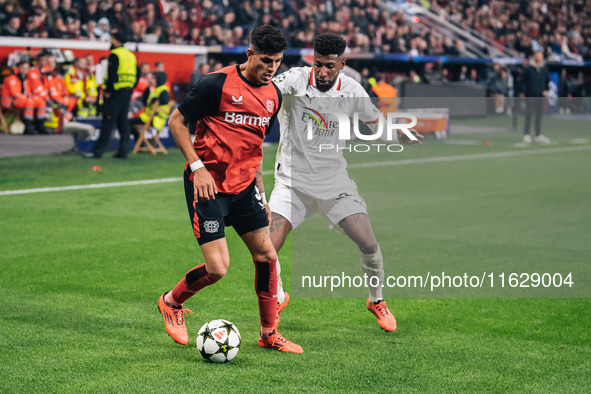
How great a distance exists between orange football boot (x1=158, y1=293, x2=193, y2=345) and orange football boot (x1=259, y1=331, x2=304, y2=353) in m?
0.52

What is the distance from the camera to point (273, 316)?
547 cm

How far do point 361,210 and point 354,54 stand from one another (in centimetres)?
2188

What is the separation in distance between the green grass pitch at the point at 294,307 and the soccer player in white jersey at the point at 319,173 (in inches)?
22.4

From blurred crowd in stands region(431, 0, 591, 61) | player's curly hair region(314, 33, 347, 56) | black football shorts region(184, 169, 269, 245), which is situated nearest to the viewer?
black football shorts region(184, 169, 269, 245)

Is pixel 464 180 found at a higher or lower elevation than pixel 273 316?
lower

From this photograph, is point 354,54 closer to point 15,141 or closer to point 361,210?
point 15,141

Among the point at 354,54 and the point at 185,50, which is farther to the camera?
the point at 354,54

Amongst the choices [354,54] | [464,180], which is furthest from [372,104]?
[354,54]

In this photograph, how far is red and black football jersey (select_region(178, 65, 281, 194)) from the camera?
506cm

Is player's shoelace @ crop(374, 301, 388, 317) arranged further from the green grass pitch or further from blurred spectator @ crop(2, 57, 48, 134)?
blurred spectator @ crop(2, 57, 48, 134)

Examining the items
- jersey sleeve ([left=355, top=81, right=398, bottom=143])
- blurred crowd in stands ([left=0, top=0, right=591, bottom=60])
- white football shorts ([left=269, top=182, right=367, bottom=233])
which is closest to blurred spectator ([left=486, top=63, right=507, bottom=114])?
blurred crowd in stands ([left=0, top=0, right=591, bottom=60])

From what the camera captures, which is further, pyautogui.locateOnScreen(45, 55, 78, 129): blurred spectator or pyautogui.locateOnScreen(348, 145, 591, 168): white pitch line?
pyautogui.locateOnScreen(45, 55, 78, 129): blurred spectator

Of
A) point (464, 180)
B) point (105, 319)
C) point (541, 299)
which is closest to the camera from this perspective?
point (105, 319)

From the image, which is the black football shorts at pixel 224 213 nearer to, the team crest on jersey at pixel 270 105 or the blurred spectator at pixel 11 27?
the team crest on jersey at pixel 270 105
